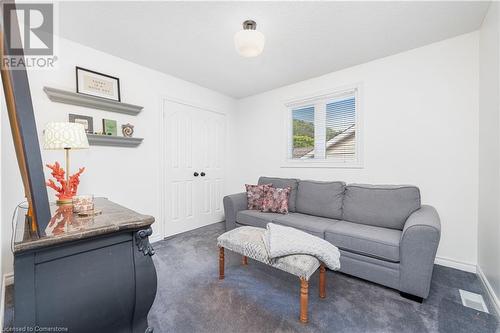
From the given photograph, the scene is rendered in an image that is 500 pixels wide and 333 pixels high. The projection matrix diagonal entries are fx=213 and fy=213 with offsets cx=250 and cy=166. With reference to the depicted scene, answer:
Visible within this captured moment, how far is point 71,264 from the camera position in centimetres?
91

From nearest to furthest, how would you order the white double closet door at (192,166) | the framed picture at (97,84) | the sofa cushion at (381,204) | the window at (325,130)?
the sofa cushion at (381,204) < the framed picture at (97,84) < the window at (325,130) < the white double closet door at (192,166)

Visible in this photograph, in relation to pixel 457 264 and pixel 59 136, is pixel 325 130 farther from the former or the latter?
pixel 59 136

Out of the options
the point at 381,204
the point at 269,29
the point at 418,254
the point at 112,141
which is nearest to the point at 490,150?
the point at 381,204

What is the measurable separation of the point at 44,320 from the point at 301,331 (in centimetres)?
136

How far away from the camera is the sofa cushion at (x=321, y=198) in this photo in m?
2.61

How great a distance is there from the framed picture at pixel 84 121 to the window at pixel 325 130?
266 cm

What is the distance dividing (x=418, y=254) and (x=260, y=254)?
1.22 m

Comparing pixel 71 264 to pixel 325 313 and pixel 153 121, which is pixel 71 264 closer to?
pixel 325 313

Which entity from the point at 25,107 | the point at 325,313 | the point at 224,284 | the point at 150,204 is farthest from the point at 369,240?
the point at 150,204

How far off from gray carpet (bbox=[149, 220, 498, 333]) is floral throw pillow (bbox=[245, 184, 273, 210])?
2.95 feet

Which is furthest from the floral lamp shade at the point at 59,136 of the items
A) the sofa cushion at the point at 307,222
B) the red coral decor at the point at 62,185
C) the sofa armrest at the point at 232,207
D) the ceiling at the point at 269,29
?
the sofa cushion at the point at 307,222

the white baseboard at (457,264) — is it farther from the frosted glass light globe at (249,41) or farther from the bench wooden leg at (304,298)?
the frosted glass light globe at (249,41)

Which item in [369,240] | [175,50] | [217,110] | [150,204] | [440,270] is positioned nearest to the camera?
[369,240]

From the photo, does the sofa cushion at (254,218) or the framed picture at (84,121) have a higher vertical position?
the framed picture at (84,121)
